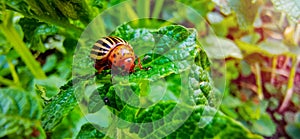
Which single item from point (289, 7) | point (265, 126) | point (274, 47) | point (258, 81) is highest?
point (289, 7)

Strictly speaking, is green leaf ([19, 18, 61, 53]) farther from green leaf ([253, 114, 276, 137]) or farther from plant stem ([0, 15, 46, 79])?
green leaf ([253, 114, 276, 137])

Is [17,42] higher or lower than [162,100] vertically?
higher

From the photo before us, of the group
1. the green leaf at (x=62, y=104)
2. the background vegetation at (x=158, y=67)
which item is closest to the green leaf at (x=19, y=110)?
the background vegetation at (x=158, y=67)

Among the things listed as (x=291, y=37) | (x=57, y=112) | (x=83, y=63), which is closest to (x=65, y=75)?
(x=83, y=63)

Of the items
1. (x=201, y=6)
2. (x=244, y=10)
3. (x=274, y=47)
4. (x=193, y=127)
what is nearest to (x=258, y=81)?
(x=274, y=47)

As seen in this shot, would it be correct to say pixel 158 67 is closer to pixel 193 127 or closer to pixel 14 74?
pixel 193 127

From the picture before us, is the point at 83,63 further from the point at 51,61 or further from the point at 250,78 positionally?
the point at 250,78

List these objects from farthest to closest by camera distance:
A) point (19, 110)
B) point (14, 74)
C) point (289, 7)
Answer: point (14, 74) < point (19, 110) < point (289, 7)

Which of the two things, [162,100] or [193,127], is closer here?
[193,127]
